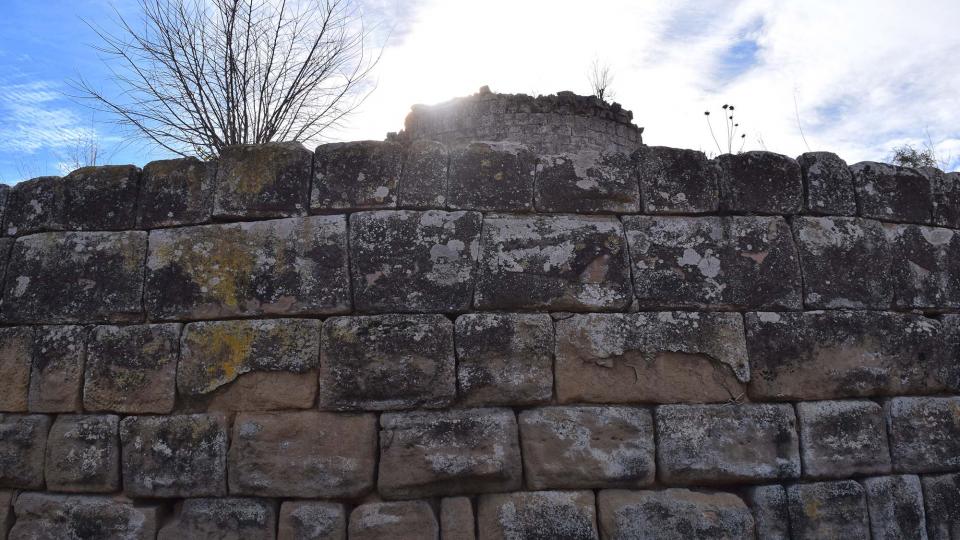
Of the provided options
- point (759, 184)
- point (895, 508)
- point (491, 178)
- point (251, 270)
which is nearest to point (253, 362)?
point (251, 270)

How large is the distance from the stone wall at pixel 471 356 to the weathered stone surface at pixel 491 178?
0.05ft

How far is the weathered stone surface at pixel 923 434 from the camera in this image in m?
3.66

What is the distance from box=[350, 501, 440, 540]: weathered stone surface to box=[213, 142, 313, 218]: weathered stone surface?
1616 mm

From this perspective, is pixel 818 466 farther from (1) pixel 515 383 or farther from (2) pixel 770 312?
(1) pixel 515 383

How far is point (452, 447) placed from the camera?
333cm

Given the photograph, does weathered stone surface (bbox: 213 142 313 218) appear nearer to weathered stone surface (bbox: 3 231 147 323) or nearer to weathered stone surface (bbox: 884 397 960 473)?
weathered stone surface (bbox: 3 231 147 323)

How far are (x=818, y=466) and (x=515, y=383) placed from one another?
168 cm

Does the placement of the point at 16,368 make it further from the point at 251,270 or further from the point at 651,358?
the point at 651,358

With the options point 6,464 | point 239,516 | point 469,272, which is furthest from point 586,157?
point 6,464

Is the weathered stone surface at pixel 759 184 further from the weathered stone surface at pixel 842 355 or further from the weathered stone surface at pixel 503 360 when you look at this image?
the weathered stone surface at pixel 503 360

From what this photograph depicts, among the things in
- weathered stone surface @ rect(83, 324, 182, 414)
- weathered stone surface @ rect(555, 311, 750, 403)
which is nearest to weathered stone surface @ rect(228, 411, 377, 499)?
weathered stone surface @ rect(83, 324, 182, 414)

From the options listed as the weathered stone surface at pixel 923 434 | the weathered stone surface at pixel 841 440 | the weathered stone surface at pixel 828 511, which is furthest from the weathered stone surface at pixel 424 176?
the weathered stone surface at pixel 923 434

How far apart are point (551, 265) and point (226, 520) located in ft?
6.96

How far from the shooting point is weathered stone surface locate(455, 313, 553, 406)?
3410 millimetres
